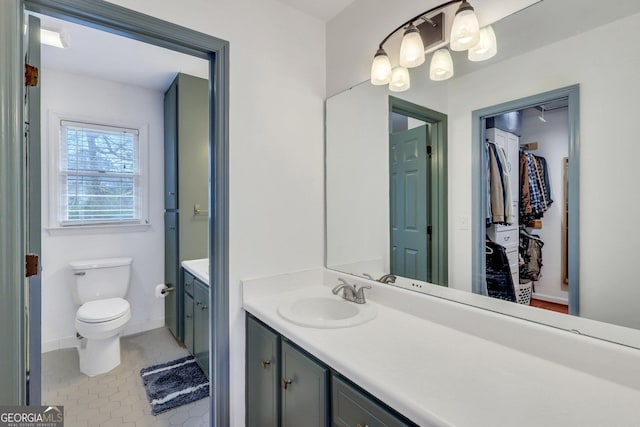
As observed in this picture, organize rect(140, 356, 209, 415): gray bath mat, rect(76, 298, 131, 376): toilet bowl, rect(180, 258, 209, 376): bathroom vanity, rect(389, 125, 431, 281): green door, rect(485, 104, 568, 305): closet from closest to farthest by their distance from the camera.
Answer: rect(485, 104, 568, 305): closet < rect(389, 125, 431, 281): green door < rect(140, 356, 209, 415): gray bath mat < rect(180, 258, 209, 376): bathroom vanity < rect(76, 298, 131, 376): toilet bowl

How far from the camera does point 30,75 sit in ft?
3.51

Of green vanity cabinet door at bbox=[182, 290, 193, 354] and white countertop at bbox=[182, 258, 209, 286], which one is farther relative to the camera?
green vanity cabinet door at bbox=[182, 290, 193, 354]

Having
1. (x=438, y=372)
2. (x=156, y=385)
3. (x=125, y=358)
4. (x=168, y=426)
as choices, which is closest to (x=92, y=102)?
(x=125, y=358)

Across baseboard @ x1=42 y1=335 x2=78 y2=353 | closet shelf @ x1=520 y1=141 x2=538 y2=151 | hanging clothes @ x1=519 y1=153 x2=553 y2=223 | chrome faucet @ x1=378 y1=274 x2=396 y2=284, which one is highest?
closet shelf @ x1=520 y1=141 x2=538 y2=151

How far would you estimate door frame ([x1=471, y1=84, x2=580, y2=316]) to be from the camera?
96 centimetres

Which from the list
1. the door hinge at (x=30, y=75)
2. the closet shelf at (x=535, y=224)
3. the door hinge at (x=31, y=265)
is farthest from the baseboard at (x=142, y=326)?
the closet shelf at (x=535, y=224)

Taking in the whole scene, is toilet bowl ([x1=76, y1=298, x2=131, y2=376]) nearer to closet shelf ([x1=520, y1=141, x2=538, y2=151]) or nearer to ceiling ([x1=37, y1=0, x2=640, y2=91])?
ceiling ([x1=37, y1=0, x2=640, y2=91])

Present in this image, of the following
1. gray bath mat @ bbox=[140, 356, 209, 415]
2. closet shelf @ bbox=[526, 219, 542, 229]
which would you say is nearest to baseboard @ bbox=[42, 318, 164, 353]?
gray bath mat @ bbox=[140, 356, 209, 415]

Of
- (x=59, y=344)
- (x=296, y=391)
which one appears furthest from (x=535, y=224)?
(x=59, y=344)

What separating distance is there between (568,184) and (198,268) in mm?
2197

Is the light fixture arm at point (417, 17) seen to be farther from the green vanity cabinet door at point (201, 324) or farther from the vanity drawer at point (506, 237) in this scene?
the green vanity cabinet door at point (201, 324)

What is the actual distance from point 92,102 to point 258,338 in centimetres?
268

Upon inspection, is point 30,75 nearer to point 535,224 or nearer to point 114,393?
point 535,224

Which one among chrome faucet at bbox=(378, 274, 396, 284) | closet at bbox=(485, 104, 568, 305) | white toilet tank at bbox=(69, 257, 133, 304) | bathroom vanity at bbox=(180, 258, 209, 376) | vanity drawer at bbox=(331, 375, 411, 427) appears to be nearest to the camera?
vanity drawer at bbox=(331, 375, 411, 427)
